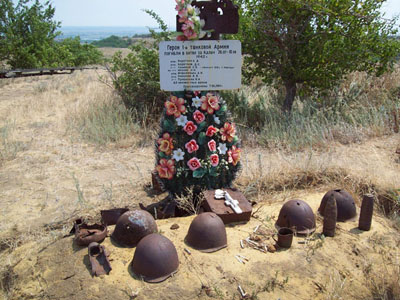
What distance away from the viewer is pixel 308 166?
5070mm

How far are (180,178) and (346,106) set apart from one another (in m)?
4.97

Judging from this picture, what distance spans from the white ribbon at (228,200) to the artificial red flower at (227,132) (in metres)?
0.61

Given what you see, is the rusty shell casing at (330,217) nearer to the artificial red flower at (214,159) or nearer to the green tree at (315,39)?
the artificial red flower at (214,159)

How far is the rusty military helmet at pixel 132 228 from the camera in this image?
328 cm

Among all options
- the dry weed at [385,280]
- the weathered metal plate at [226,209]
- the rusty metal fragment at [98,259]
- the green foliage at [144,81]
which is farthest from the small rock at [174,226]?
the green foliage at [144,81]

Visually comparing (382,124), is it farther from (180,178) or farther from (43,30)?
(43,30)

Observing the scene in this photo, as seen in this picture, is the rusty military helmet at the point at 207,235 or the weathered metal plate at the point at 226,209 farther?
the weathered metal plate at the point at 226,209

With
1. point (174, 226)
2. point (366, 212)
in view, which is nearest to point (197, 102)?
point (174, 226)

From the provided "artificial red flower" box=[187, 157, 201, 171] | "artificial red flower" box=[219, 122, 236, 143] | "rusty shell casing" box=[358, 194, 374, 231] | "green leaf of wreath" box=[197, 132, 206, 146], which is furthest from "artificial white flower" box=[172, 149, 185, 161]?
"rusty shell casing" box=[358, 194, 374, 231]

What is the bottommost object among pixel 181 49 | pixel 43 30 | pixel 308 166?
pixel 308 166

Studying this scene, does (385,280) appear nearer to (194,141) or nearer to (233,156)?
(233,156)

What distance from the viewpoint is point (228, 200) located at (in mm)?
3914

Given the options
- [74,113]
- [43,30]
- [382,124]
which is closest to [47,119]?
[74,113]

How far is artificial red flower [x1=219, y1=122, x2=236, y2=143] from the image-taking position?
4.28 m
